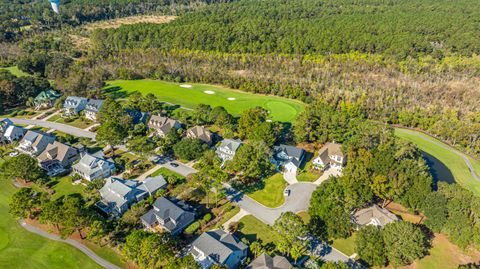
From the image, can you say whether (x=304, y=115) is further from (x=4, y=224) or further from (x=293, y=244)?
(x=4, y=224)

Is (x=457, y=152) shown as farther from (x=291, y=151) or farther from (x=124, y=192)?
(x=124, y=192)

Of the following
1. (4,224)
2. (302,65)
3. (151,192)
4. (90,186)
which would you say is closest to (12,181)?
(4,224)

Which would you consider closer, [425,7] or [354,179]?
[354,179]

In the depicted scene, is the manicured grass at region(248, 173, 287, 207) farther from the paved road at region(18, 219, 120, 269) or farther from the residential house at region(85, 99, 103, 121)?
the residential house at region(85, 99, 103, 121)

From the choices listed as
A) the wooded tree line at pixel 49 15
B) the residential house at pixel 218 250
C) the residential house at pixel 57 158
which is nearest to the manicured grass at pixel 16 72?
the wooded tree line at pixel 49 15

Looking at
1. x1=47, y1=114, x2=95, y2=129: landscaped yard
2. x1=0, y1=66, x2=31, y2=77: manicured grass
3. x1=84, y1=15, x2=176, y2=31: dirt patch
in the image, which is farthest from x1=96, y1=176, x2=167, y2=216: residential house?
x1=84, y1=15, x2=176, y2=31: dirt patch

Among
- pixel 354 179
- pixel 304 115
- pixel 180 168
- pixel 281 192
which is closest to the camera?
pixel 354 179
